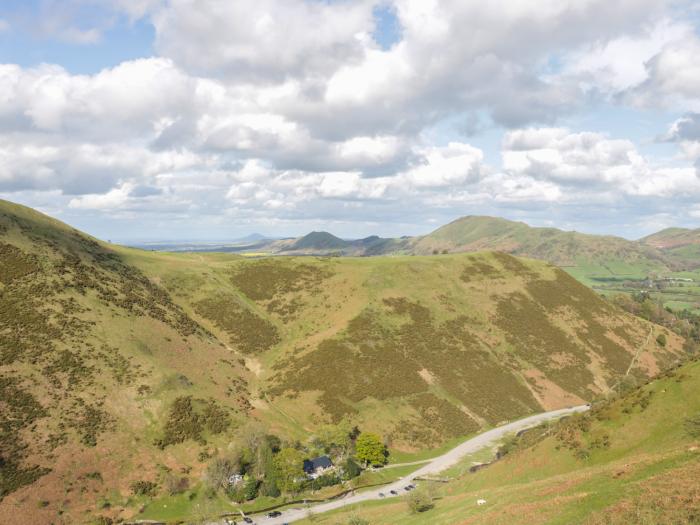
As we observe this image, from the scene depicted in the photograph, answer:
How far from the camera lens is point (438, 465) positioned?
94812 millimetres

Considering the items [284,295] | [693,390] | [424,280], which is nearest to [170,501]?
[693,390]

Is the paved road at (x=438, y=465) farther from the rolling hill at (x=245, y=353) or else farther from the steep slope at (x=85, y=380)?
the steep slope at (x=85, y=380)

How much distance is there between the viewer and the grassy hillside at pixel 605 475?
30.3 meters

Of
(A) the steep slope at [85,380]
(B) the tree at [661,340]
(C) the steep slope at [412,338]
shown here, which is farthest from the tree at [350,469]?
(B) the tree at [661,340]

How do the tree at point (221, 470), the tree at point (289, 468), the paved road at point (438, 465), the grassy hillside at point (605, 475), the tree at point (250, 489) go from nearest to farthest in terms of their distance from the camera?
the grassy hillside at point (605, 475)
the paved road at point (438, 465)
the tree at point (221, 470)
the tree at point (250, 489)
the tree at point (289, 468)

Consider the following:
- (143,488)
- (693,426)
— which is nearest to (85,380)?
(143,488)

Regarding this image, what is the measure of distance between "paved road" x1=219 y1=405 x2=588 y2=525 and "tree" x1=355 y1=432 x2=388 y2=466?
7.22 meters

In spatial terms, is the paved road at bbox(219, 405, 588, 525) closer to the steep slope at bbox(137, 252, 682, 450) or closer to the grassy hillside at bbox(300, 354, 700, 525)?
the steep slope at bbox(137, 252, 682, 450)

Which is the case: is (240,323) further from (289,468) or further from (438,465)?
(438,465)

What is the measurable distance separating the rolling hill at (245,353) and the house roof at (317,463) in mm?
10276

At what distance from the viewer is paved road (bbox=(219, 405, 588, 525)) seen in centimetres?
7419

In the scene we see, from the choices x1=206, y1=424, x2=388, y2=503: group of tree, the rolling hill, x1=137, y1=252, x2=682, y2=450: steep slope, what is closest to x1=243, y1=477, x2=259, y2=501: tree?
x1=206, y1=424, x2=388, y2=503: group of tree

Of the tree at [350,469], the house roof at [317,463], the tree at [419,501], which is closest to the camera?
the tree at [419,501]

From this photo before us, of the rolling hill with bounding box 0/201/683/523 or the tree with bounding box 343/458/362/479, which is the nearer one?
the rolling hill with bounding box 0/201/683/523
